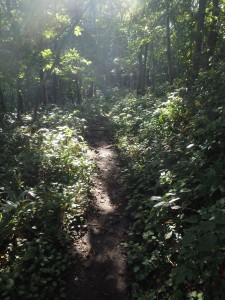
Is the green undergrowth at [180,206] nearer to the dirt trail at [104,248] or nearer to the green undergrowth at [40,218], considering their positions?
the dirt trail at [104,248]

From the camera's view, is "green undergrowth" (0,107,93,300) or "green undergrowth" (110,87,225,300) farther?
"green undergrowth" (0,107,93,300)

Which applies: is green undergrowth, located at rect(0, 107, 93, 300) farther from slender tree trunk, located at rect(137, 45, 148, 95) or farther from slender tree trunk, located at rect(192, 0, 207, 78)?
slender tree trunk, located at rect(137, 45, 148, 95)

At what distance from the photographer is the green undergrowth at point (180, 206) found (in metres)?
3.33

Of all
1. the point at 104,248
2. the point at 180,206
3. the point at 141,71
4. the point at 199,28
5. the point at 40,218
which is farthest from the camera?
the point at 141,71

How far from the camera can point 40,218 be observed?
5809 mm

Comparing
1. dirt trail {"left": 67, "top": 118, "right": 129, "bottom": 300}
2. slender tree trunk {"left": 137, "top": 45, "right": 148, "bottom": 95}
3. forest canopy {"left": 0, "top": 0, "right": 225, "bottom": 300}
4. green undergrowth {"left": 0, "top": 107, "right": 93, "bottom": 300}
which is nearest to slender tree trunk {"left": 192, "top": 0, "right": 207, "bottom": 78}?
forest canopy {"left": 0, "top": 0, "right": 225, "bottom": 300}

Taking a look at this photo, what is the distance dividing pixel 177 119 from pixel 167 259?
6.11m

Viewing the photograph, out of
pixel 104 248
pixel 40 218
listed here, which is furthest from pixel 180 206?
pixel 40 218

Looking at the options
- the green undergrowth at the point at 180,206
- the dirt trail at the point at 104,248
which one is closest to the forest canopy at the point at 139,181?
the green undergrowth at the point at 180,206

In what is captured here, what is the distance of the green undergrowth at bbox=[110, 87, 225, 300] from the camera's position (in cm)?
333

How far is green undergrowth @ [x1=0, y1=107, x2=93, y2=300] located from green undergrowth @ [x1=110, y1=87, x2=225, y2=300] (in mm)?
→ 1370

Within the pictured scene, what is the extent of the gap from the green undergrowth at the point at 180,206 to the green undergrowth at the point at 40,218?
4.50 feet

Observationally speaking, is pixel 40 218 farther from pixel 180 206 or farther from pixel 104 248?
pixel 180 206

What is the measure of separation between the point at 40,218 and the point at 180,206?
312 cm
